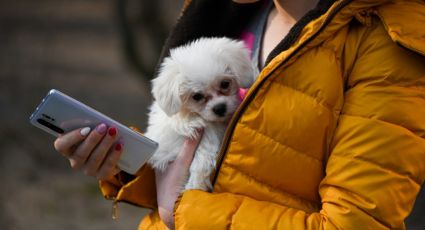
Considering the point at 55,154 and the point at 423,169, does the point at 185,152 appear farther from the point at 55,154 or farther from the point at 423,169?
the point at 55,154

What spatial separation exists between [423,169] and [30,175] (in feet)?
15.5

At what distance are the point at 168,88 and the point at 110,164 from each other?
1.06 feet

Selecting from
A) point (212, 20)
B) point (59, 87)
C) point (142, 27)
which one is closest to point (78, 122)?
point (212, 20)

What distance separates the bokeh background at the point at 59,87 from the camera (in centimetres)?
544

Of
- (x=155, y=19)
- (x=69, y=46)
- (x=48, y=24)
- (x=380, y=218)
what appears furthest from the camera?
(x=69, y=46)

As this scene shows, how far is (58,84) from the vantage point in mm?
7957

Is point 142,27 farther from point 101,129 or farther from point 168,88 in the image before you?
point 101,129

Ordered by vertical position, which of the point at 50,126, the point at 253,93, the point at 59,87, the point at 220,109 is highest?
the point at 50,126

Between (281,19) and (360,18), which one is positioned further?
(281,19)

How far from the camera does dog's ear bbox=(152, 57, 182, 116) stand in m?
2.18

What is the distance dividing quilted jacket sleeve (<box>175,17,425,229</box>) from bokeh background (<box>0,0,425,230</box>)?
1529 millimetres

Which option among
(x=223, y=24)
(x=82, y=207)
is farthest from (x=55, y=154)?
(x=223, y=24)

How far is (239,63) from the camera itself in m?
2.16

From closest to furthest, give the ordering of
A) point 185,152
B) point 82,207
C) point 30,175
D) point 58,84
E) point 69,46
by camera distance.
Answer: point 185,152 → point 82,207 → point 30,175 → point 58,84 → point 69,46
